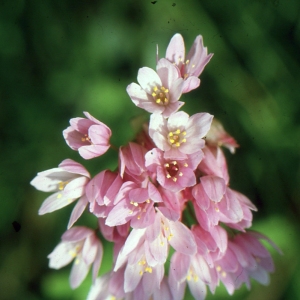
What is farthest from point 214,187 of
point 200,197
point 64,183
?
point 64,183

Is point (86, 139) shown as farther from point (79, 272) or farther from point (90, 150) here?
point (79, 272)

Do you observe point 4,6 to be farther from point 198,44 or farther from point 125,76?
point 198,44

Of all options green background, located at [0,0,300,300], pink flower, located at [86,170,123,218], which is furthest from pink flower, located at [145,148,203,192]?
green background, located at [0,0,300,300]

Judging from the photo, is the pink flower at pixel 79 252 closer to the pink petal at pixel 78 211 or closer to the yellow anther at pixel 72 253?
the yellow anther at pixel 72 253

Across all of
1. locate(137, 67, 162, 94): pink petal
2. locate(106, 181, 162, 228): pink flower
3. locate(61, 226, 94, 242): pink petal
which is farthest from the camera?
locate(61, 226, 94, 242): pink petal

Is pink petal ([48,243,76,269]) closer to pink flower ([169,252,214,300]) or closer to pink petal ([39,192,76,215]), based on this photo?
pink petal ([39,192,76,215])

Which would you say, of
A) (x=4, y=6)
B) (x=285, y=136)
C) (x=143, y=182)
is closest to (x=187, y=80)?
(x=143, y=182)

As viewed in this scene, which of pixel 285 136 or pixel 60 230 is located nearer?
pixel 285 136

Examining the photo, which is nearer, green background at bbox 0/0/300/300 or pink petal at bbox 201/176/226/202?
pink petal at bbox 201/176/226/202
